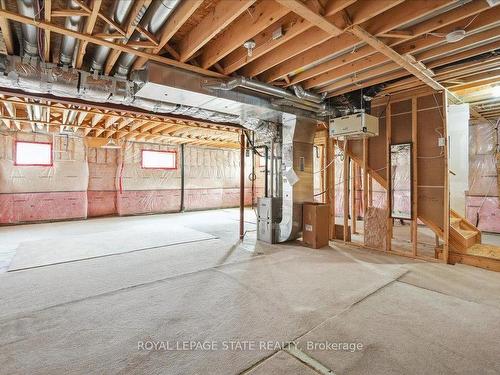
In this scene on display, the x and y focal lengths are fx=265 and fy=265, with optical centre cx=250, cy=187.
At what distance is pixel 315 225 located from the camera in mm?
4250

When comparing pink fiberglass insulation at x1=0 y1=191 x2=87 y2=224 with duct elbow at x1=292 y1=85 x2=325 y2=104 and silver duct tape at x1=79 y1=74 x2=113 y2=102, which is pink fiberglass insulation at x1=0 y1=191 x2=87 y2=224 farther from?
duct elbow at x1=292 y1=85 x2=325 y2=104

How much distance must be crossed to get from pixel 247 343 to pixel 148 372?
24.8 inches

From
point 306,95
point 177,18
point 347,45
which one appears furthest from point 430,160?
point 177,18

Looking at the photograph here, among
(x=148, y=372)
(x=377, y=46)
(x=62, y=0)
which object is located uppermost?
(x=62, y=0)

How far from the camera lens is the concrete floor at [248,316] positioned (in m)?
1.62

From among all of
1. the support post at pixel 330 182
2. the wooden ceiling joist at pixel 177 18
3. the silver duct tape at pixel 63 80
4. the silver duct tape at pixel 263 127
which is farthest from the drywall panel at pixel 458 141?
the silver duct tape at pixel 63 80

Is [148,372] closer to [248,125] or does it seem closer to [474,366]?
[474,366]

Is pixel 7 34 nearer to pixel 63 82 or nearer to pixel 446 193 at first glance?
pixel 63 82

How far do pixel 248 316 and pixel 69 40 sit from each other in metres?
2.99

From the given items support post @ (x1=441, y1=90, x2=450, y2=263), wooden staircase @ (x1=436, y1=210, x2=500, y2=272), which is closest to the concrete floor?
wooden staircase @ (x1=436, y1=210, x2=500, y2=272)

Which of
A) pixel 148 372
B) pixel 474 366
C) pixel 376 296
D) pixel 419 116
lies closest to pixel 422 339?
pixel 474 366

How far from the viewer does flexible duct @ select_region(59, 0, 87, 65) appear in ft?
6.65

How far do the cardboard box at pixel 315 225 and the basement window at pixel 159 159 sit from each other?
19.7 ft

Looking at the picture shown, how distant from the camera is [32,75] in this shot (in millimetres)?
2645
